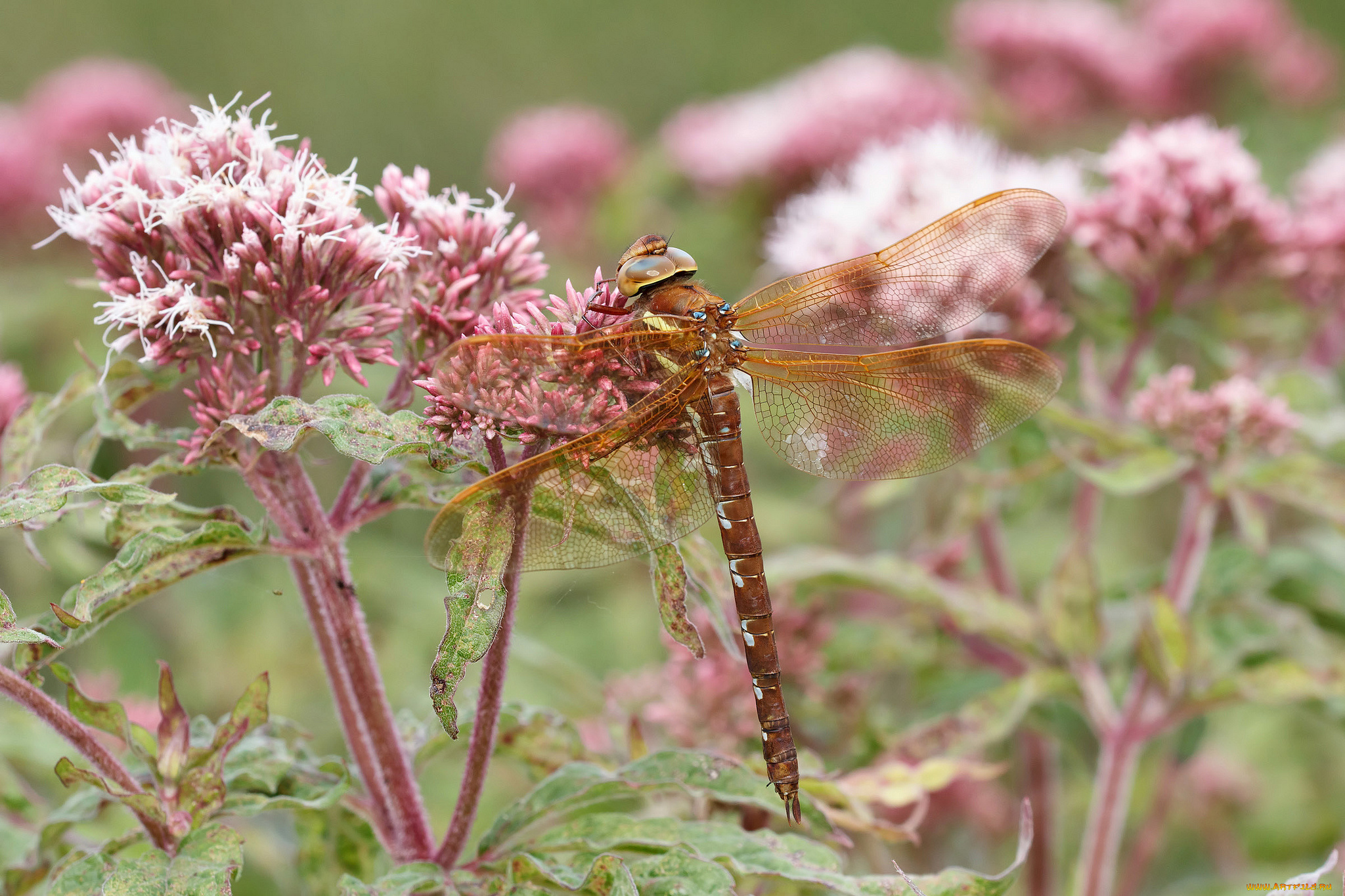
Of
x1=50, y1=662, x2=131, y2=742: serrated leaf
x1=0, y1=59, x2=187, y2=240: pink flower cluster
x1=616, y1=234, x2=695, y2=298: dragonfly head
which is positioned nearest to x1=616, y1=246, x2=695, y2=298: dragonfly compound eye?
x1=616, y1=234, x2=695, y2=298: dragonfly head

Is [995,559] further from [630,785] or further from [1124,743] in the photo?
[630,785]

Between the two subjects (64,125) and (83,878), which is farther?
(64,125)

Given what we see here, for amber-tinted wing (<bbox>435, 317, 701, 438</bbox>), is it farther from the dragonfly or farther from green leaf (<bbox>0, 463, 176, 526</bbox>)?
green leaf (<bbox>0, 463, 176, 526</bbox>)

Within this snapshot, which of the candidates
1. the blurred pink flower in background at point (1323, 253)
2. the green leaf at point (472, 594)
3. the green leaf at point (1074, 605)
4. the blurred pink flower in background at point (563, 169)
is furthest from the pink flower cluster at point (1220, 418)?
the blurred pink flower in background at point (563, 169)

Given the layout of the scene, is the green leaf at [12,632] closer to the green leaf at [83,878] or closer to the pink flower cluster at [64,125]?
the green leaf at [83,878]

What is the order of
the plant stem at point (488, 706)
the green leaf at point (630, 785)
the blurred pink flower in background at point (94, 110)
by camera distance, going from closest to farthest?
the plant stem at point (488, 706)
the green leaf at point (630, 785)
the blurred pink flower in background at point (94, 110)

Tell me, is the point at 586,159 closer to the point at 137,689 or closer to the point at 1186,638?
the point at 137,689

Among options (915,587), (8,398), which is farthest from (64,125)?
(915,587)
